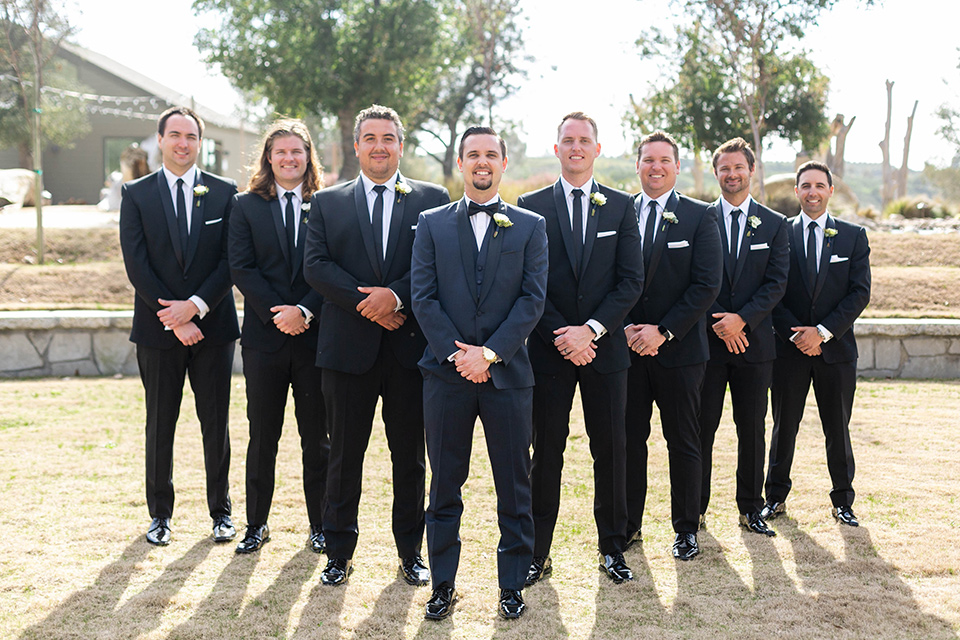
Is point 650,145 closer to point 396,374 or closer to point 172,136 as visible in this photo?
point 396,374

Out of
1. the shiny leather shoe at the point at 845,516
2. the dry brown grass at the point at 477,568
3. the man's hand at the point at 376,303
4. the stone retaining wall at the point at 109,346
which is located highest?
the man's hand at the point at 376,303

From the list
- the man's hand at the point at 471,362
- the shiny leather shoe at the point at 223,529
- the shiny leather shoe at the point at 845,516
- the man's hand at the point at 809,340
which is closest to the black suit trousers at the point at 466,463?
the man's hand at the point at 471,362

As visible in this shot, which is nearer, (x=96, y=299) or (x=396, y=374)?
(x=396, y=374)

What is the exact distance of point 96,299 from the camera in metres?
12.4

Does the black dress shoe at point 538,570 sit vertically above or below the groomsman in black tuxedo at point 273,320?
below

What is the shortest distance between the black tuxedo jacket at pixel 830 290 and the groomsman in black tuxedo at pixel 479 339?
85.9 inches

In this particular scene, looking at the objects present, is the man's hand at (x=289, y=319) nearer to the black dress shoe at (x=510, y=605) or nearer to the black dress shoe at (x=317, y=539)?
the black dress shoe at (x=317, y=539)

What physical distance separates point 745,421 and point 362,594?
2.50 metres

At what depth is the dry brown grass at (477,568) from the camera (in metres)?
3.86

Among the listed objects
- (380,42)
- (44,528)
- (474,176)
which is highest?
(380,42)

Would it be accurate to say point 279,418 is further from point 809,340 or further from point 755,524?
point 809,340

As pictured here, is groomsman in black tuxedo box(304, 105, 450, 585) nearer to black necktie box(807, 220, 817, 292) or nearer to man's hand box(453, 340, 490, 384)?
man's hand box(453, 340, 490, 384)

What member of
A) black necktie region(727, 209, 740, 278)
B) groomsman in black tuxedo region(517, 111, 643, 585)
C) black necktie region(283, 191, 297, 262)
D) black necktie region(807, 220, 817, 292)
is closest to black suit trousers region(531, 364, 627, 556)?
groomsman in black tuxedo region(517, 111, 643, 585)

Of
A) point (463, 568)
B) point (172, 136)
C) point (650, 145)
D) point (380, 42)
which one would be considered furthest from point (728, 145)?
point (380, 42)
